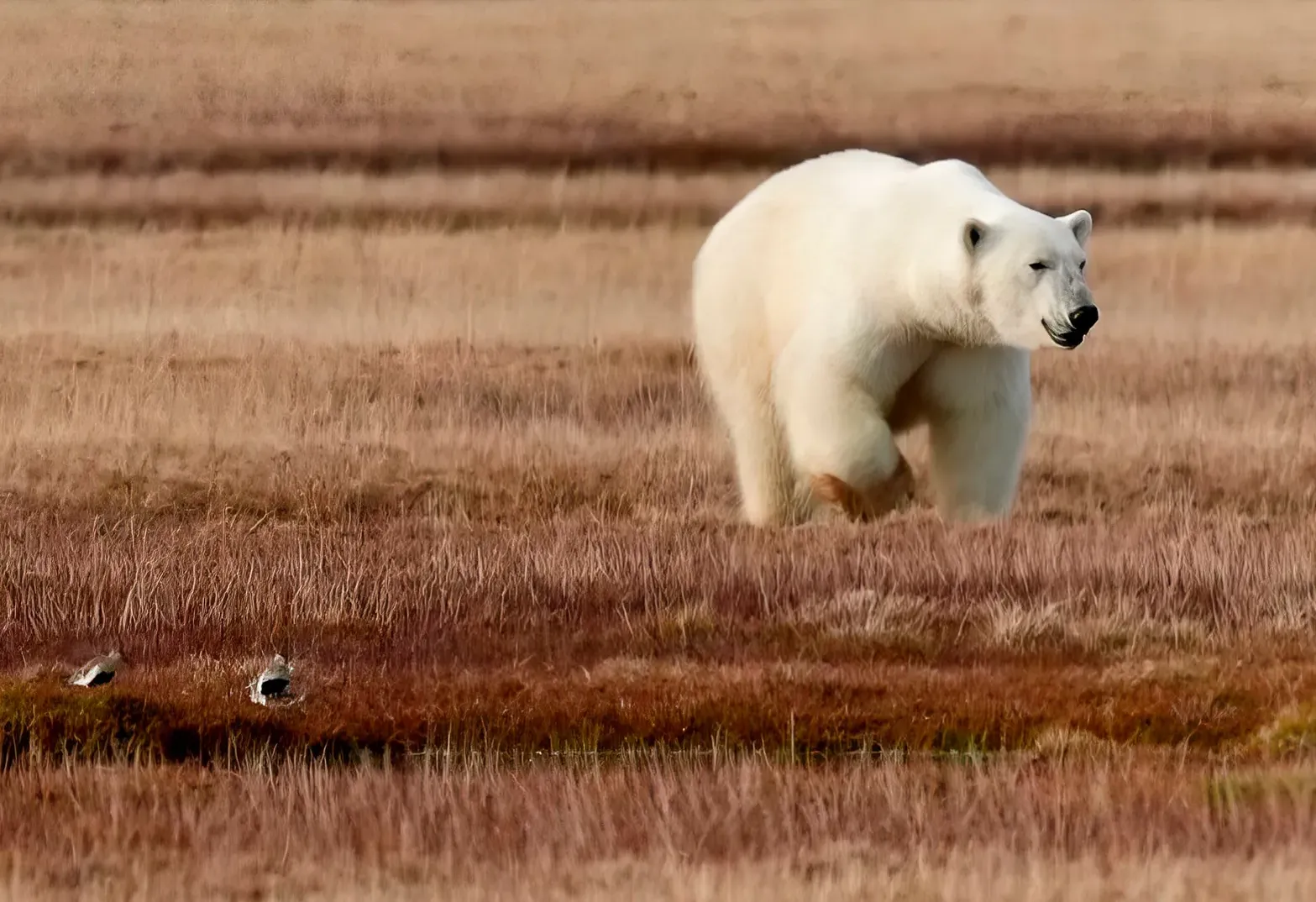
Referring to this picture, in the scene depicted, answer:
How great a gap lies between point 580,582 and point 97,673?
7.81 feet

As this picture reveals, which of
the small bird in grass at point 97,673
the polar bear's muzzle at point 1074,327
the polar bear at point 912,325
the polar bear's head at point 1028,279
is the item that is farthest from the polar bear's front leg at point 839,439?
the small bird in grass at point 97,673

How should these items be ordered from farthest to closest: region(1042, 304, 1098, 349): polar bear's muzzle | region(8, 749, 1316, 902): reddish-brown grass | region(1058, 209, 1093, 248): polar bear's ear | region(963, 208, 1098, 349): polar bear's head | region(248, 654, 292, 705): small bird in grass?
region(1058, 209, 1093, 248): polar bear's ear, region(963, 208, 1098, 349): polar bear's head, region(1042, 304, 1098, 349): polar bear's muzzle, region(248, 654, 292, 705): small bird in grass, region(8, 749, 1316, 902): reddish-brown grass

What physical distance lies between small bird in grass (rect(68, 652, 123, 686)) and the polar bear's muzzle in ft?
12.7

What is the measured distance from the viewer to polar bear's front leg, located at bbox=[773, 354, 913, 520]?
35.3 feet

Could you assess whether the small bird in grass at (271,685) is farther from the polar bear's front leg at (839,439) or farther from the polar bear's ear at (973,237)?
the polar bear's ear at (973,237)

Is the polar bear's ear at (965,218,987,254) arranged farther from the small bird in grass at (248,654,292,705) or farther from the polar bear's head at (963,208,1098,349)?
the small bird in grass at (248,654,292,705)

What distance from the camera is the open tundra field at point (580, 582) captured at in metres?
6.32

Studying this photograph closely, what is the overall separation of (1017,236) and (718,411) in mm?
2778

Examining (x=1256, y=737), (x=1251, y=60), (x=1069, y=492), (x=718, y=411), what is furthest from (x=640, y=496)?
(x=1251, y=60)

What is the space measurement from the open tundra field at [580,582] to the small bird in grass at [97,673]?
104 mm

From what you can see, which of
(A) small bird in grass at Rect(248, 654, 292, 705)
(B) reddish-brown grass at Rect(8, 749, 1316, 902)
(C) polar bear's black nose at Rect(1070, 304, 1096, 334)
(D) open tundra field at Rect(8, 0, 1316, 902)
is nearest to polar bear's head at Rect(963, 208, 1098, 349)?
(C) polar bear's black nose at Rect(1070, 304, 1096, 334)

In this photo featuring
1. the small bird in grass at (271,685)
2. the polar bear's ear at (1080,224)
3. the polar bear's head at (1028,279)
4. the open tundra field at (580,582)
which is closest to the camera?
the open tundra field at (580,582)

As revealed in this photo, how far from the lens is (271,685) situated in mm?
8492

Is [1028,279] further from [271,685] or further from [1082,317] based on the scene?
[271,685]
